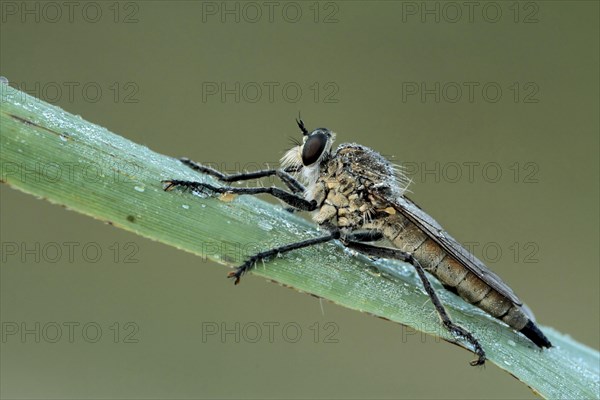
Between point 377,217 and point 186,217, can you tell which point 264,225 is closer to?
point 186,217

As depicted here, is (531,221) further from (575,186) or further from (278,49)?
(278,49)

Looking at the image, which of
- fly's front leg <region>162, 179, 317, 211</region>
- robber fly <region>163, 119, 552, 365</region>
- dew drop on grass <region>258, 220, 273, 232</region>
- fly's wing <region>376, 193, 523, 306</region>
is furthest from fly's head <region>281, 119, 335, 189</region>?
dew drop on grass <region>258, 220, 273, 232</region>

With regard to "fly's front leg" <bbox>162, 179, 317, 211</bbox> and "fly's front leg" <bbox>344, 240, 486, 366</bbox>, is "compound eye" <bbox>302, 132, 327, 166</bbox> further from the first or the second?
"fly's front leg" <bbox>344, 240, 486, 366</bbox>

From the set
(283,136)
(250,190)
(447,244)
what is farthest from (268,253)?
(283,136)

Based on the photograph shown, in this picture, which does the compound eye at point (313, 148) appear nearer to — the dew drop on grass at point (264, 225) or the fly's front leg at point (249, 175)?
the fly's front leg at point (249, 175)

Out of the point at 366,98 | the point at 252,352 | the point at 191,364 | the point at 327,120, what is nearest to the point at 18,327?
the point at 191,364

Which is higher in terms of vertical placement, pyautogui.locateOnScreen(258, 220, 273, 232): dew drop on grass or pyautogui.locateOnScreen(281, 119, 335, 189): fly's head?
pyautogui.locateOnScreen(281, 119, 335, 189): fly's head
